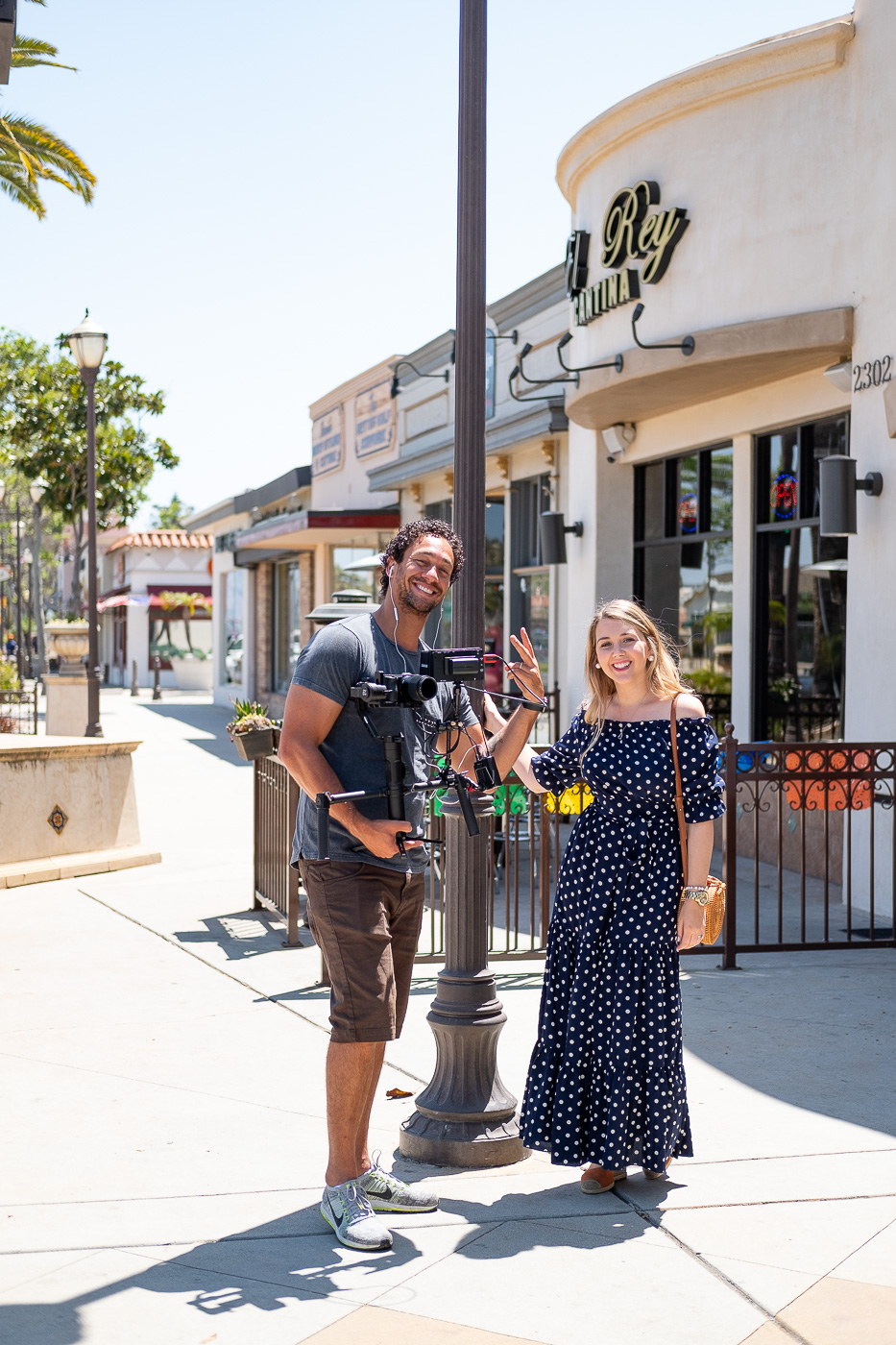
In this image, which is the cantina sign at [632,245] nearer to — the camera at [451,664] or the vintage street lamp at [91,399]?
the vintage street lamp at [91,399]

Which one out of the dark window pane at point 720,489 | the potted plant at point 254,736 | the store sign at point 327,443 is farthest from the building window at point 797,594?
the store sign at point 327,443

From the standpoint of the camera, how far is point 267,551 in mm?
27891

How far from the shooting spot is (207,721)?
91.3ft

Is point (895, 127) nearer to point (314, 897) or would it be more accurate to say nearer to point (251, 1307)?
point (314, 897)

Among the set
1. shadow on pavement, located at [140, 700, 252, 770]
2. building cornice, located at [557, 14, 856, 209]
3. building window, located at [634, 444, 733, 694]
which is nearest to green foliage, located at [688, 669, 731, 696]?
building window, located at [634, 444, 733, 694]

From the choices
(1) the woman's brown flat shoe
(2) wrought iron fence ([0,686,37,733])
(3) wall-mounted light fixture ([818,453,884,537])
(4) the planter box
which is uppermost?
(3) wall-mounted light fixture ([818,453,884,537])

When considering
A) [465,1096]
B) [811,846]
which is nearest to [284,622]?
[811,846]

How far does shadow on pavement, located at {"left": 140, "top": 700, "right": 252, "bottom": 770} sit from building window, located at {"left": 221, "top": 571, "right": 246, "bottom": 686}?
935 millimetres

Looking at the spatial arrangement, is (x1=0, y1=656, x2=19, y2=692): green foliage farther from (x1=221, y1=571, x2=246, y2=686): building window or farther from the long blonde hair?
the long blonde hair

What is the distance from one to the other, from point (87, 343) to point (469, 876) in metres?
13.1

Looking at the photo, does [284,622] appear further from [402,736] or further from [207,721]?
[402,736]

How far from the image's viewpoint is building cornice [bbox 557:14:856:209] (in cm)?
921

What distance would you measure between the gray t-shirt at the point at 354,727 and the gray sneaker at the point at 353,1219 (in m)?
0.90

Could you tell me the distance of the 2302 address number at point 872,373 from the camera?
8.62m
